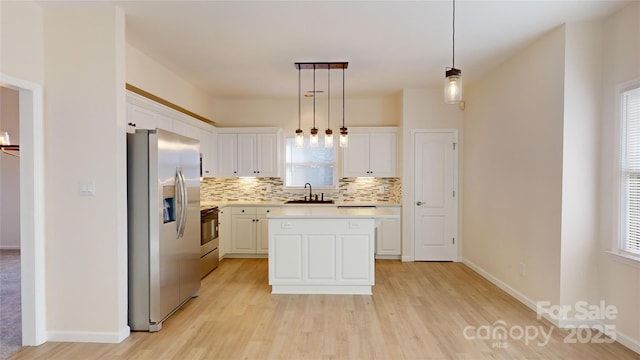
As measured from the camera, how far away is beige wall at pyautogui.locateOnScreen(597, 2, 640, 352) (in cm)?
290

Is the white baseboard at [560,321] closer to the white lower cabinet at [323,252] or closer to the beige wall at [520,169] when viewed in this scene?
the beige wall at [520,169]

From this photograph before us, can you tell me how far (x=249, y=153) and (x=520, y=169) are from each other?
418 cm

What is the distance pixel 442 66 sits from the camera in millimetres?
4605

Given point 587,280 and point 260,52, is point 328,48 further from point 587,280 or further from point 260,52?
point 587,280

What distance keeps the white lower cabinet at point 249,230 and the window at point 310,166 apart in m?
0.87

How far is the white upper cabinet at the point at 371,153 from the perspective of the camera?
6.22 metres

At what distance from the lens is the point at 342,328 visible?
10.8ft

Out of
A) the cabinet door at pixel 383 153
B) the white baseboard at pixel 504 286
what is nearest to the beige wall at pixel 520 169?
the white baseboard at pixel 504 286

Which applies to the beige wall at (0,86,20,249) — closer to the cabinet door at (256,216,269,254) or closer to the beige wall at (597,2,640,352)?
the cabinet door at (256,216,269,254)

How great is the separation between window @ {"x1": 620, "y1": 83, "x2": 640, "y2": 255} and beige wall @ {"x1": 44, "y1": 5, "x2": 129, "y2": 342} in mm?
4253

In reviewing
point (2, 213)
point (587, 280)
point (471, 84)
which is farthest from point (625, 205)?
point (2, 213)

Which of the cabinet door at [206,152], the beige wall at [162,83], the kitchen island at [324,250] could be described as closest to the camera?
the beige wall at [162,83]

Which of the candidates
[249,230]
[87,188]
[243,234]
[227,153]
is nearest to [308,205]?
[249,230]

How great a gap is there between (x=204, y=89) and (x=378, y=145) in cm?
302
